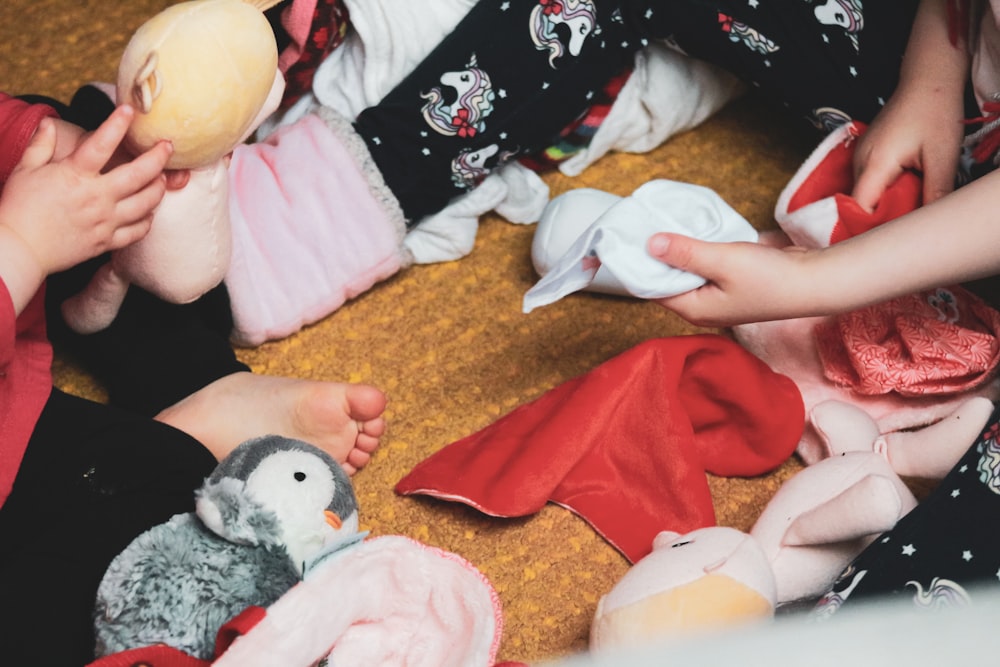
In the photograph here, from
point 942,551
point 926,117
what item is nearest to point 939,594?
point 942,551

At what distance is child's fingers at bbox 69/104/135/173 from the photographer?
61 centimetres

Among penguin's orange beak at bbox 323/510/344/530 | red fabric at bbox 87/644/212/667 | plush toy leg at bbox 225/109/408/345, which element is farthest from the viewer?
plush toy leg at bbox 225/109/408/345

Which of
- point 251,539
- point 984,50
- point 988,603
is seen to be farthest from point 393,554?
point 984,50

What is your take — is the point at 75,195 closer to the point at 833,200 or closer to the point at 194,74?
the point at 194,74

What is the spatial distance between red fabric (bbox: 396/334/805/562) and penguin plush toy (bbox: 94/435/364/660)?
0.46ft

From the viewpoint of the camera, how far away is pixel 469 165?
943 mm

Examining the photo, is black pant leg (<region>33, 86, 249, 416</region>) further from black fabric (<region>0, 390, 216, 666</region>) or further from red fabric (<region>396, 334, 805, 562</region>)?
red fabric (<region>396, 334, 805, 562</region>)

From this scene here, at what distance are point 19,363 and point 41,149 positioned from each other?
0.17 metres

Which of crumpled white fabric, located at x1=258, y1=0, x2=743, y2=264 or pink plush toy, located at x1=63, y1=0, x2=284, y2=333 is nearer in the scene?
pink plush toy, located at x1=63, y1=0, x2=284, y2=333

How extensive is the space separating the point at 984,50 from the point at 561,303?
0.42 meters

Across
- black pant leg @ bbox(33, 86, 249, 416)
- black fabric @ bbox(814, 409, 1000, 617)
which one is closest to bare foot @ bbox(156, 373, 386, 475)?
black pant leg @ bbox(33, 86, 249, 416)

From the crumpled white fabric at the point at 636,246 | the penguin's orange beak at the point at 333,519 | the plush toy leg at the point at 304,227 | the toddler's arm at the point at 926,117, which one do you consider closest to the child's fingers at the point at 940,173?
the toddler's arm at the point at 926,117

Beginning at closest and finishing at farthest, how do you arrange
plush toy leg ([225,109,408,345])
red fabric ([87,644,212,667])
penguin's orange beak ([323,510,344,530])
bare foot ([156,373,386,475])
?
red fabric ([87,644,212,667]) < penguin's orange beak ([323,510,344,530]) < bare foot ([156,373,386,475]) < plush toy leg ([225,109,408,345])

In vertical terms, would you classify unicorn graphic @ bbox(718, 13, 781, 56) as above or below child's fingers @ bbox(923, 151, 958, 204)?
above
